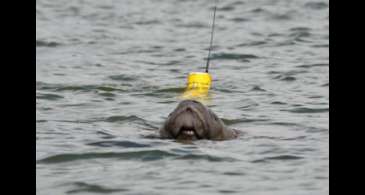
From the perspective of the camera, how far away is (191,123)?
9.76m

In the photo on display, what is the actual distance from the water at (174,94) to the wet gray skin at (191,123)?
0.45 feet

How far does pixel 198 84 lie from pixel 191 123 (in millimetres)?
2867

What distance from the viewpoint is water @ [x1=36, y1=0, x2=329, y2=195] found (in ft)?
28.6

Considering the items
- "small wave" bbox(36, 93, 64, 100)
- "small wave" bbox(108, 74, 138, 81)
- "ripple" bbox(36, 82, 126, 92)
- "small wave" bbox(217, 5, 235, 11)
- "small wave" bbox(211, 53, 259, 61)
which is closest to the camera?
"small wave" bbox(36, 93, 64, 100)

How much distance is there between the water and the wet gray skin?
0.45 feet

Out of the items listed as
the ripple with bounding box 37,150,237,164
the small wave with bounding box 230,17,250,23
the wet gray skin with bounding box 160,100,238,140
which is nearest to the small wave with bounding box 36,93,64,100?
the wet gray skin with bounding box 160,100,238,140

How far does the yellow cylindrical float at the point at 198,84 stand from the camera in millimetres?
12414

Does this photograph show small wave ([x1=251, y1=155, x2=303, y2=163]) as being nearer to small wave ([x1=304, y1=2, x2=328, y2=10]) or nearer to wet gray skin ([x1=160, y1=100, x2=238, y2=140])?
wet gray skin ([x1=160, y1=100, x2=238, y2=140])

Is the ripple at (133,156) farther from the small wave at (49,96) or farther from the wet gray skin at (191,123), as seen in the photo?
the small wave at (49,96)

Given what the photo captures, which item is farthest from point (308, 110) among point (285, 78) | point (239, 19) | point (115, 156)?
point (239, 19)

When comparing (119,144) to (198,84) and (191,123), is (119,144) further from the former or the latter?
(198,84)

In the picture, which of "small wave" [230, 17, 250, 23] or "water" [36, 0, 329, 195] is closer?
"water" [36, 0, 329, 195]
